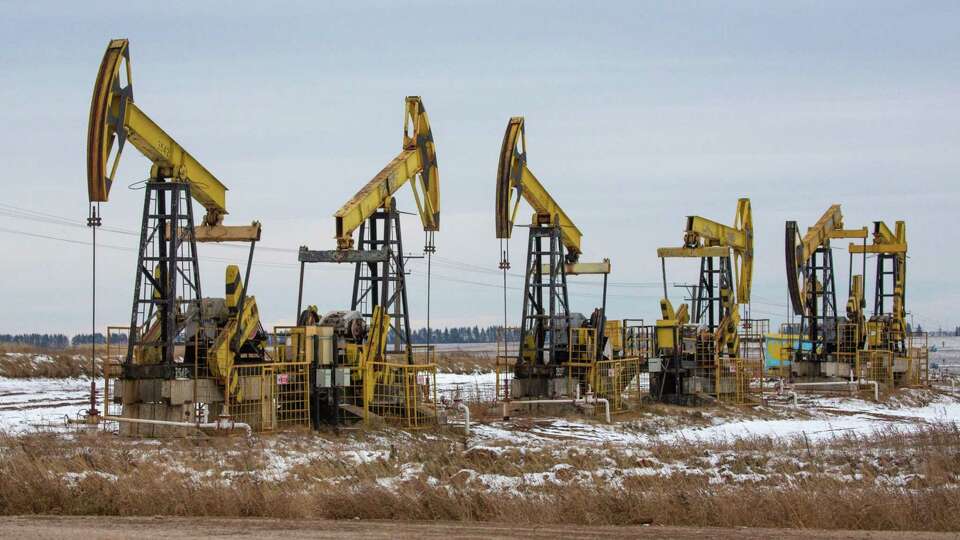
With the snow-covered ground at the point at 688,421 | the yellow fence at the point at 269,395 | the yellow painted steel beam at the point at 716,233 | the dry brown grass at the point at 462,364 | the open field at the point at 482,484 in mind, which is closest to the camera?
the open field at the point at 482,484

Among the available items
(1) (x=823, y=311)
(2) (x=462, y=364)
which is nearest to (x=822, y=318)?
(1) (x=823, y=311)

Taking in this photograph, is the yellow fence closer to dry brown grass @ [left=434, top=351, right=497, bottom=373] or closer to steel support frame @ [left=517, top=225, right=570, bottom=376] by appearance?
steel support frame @ [left=517, top=225, right=570, bottom=376]

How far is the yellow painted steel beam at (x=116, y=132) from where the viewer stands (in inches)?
893

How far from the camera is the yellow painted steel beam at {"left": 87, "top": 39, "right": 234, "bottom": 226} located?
74.4ft

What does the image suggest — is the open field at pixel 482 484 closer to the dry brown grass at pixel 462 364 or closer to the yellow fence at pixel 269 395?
the yellow fence at pixel 269 395

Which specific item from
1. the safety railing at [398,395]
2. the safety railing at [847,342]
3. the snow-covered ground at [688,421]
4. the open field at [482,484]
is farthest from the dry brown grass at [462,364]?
the open field at [482,484]

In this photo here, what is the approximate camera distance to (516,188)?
31.8 m

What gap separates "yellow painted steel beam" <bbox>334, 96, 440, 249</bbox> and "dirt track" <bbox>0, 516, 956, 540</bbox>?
13.4 metres

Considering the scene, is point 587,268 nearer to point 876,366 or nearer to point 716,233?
point 716,233

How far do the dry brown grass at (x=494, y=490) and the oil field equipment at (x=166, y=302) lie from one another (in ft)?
11.2

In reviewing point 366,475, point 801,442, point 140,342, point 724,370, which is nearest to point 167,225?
point 140,342

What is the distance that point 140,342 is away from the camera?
79.1 feet

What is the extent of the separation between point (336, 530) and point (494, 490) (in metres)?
2.53

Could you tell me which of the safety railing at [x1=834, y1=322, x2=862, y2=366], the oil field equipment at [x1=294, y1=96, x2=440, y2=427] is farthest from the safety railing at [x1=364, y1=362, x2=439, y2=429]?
the safety railing at [x1=834, y1=322, x2=862, y2=366]
